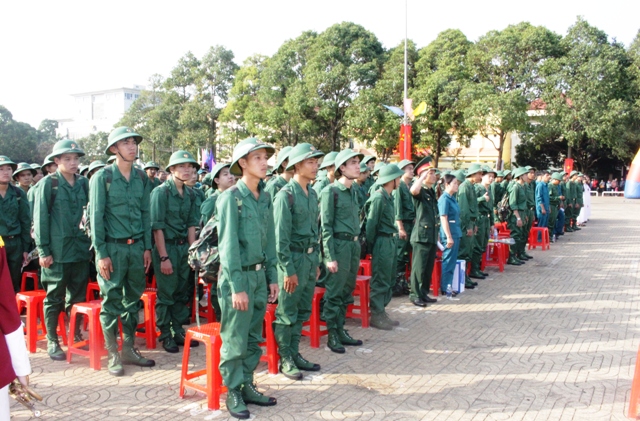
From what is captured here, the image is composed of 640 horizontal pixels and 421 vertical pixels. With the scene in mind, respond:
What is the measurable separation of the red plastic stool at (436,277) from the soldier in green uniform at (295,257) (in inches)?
151

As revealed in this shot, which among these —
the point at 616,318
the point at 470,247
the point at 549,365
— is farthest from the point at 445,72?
the point at 549,365

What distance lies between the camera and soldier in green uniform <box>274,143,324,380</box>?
491cm

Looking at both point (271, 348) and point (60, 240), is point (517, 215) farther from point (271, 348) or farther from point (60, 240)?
point (60, 240)

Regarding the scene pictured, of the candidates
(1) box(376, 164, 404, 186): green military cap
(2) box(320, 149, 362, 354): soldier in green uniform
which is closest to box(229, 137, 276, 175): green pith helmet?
(2) box(320, 149, 362, 354): soldier in green uniform

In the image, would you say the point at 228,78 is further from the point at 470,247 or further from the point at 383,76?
Result: the point at 470,247

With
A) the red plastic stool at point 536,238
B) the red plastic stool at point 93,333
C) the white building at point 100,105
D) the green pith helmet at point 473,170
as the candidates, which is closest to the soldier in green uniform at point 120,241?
the red plastic stool at point 93,333

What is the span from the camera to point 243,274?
4.08 meters

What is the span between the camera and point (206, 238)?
4.78 meters

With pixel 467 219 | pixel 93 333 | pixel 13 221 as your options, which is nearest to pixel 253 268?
pixel 93 333

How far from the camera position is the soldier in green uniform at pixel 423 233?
7.61 m

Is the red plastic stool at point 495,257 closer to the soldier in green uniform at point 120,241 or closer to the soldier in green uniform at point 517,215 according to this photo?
the soldier in green uniform at point 517,215

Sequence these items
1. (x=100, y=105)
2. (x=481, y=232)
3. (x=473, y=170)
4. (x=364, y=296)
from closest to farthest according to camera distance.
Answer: (x=364, y=296) → (x=473, y=170) → (x=481, y=232) → (x=100, y=105)

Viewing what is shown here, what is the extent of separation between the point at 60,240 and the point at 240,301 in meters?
2.53

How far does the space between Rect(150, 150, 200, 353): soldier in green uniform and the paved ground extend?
0.38 meters
